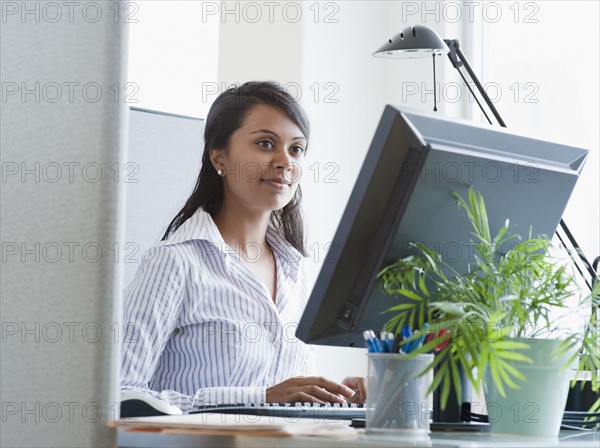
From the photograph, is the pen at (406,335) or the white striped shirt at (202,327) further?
the white striped shirt at (202,327)

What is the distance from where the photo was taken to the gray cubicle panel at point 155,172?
2.89 meters

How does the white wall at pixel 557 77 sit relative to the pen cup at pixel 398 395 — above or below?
above

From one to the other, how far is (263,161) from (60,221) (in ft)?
4.60

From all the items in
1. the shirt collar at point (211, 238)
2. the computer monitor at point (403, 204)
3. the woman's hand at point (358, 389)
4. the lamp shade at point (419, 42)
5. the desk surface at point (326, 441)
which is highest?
the lamp shade at point (419, 42)

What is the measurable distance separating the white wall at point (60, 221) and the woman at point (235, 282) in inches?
30.7


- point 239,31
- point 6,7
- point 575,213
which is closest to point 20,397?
point 6,7

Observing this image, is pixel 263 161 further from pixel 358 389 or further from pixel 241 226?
pixel 358 389

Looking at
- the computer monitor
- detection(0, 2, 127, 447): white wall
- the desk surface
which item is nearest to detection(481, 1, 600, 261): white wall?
the computer monitor

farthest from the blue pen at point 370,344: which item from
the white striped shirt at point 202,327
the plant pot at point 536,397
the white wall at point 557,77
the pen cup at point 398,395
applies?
the white wall at point 557,77

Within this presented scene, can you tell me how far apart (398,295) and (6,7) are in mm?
603

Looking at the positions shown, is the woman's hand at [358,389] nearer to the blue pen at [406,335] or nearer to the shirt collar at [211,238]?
the shirt collar at [211,238]

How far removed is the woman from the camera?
7.00 feet

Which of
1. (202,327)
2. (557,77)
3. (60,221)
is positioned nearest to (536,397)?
(60,221)

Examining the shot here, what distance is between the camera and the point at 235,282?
2.32 metres
